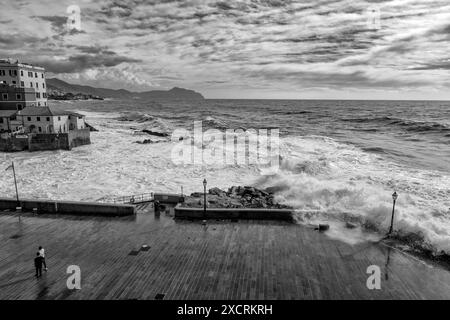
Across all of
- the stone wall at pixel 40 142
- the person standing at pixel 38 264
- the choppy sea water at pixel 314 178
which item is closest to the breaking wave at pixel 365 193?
the choppy sea water at pixel 314 178

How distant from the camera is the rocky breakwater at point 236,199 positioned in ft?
72.4

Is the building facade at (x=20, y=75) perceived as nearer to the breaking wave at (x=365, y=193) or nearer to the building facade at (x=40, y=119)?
the building facade at (x=40, y=119)

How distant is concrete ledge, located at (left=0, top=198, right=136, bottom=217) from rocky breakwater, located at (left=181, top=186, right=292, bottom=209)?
386 cm

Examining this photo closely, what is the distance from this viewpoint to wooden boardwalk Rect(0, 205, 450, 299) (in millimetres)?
12198

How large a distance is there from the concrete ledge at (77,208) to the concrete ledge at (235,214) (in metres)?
3.41

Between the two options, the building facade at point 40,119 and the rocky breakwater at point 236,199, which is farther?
the building facade at point 40,119

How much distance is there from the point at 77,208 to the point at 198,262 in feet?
33.3

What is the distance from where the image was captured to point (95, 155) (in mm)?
46062

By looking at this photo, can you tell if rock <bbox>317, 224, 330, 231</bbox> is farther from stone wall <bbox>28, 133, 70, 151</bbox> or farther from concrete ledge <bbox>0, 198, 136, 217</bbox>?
stone wall <bbox>28, 133, 70, 151</bbox>

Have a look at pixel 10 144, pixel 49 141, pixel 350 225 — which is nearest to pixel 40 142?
pixel 49 141

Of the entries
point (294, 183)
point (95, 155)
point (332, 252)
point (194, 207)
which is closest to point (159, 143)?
point (95, 155)

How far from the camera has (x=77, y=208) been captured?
2002 centimetres
